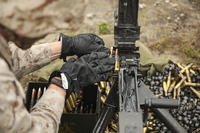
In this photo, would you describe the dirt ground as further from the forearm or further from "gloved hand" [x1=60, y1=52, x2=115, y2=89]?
"gloved hand" [x1=60, y1=52, x2=115, y2=89]

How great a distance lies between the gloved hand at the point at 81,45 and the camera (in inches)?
139

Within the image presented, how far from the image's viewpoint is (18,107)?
1996 millimetres

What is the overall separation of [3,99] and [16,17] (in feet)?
1.35

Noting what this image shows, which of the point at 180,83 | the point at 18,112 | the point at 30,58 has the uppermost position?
the point at 30,58

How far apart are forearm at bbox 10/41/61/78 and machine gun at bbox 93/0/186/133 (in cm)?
58

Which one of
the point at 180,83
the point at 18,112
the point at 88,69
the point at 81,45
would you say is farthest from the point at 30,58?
the point at 180,83

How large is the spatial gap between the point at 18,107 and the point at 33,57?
154 cm

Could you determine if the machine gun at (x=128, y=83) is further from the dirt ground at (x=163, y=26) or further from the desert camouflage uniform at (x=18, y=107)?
the dirt ground at (x=163, y=26)

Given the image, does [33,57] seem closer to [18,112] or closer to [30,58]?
[30,58]

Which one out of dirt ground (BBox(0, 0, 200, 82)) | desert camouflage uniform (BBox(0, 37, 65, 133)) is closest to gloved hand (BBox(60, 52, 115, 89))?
desert camouflage uniform (BBox(0, 37, 65, 133))

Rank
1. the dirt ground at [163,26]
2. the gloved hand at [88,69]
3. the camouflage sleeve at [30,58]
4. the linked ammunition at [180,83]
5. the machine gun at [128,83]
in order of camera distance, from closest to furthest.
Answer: the machine gun at [128,83] < the gloved hand at [88,69] < the camouflage sleeve at [30,58] < the linked ammunition at [180,83] < the dirt ground at [163,26]

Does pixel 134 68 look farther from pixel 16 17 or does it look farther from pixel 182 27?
pixel 182 27

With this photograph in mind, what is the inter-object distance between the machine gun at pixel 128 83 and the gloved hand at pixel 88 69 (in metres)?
0.08

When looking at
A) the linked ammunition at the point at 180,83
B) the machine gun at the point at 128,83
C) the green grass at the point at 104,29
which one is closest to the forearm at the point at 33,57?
the machine gun at the point at 128,83
